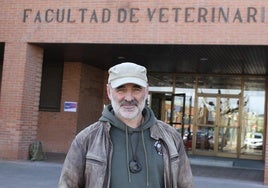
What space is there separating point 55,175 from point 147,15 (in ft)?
15.3

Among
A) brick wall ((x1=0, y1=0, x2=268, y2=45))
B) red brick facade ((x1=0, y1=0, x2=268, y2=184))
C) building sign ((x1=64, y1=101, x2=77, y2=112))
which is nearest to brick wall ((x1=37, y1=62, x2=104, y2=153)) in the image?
building sign ((x1=64, y1=101, x2=77, y2=112))

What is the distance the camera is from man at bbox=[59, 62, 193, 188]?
2.37 meters

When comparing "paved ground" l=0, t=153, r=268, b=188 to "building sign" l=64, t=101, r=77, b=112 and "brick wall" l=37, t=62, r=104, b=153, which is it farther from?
"building sign" l=64, t=101, r=77, b=112

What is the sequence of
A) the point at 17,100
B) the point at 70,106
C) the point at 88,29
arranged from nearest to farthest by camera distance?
the point at 88,29, the point at 17,100, the point at 70,106

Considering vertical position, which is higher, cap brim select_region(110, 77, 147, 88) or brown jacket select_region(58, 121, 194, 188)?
cap brim select_region(110, 77, 147, 88)

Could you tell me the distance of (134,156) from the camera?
241 cm

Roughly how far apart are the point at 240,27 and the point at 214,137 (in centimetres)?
700

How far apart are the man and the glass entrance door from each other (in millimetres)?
15109

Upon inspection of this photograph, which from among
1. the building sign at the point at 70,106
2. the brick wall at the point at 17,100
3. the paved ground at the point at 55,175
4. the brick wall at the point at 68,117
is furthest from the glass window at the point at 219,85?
the brick wall at the point at 17,100

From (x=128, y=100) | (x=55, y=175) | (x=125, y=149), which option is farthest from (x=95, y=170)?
(x=55, y=175)

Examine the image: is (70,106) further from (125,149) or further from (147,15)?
(125,149)

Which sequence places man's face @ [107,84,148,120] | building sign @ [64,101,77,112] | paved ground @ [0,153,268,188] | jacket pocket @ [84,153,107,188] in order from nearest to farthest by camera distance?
jacket pocket @ [84,153,107,188]
man's face @ [107,84,148,120]
paved ground @ [0,153,268,188]
building sign @ [64,101,77,112]

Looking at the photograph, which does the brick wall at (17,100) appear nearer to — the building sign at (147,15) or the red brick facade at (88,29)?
the red brick facade at (88,29)

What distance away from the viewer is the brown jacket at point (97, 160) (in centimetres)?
236
